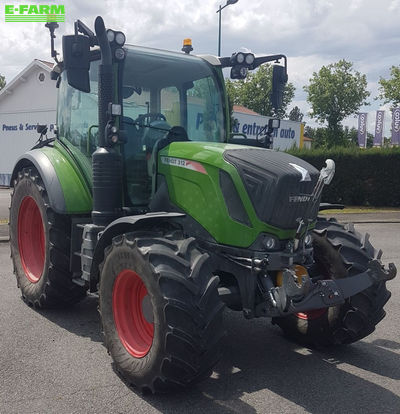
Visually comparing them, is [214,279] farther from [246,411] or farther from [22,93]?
[22,93]

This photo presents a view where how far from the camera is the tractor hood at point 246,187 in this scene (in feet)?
12.3

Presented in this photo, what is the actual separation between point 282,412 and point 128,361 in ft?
3.73

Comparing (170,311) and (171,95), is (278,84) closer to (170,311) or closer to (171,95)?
(171,95)

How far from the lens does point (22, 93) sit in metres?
28.2

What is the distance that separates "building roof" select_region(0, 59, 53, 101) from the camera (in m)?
26.6

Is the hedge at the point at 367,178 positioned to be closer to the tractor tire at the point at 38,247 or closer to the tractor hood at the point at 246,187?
the tractor tire at the point at 38,247

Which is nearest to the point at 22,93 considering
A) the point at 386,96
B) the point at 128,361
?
the point at 386,96

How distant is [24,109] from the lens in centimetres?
2792

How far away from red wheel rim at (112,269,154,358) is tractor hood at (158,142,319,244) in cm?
71

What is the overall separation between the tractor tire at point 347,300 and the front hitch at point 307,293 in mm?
424

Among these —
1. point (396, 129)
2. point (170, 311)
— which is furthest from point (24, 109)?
point (170, 311)

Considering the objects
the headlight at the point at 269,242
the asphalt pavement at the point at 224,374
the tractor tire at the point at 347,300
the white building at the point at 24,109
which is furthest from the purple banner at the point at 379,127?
the headlight at the point at 269,242

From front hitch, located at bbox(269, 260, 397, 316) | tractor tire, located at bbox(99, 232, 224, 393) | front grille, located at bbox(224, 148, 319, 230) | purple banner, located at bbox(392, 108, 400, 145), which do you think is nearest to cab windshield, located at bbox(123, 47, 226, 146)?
front grille, located at bbox(224, 148, 319, 230)

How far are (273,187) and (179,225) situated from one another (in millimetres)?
875
